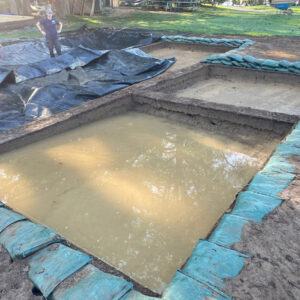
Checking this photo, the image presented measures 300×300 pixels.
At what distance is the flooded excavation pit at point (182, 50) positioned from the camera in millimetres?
8586

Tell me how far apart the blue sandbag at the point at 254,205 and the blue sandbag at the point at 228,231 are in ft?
0.26

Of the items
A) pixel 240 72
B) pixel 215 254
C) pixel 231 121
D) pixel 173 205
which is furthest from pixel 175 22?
pixel 215 254

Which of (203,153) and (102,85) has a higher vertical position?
(102,85)

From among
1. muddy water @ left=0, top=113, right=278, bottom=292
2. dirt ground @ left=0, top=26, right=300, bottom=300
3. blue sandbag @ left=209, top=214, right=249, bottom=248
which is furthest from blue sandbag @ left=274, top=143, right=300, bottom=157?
blue sandbag @ left=209, top=214, right=249, bottom=248

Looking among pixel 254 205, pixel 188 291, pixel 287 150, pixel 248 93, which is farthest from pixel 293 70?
pixel 188 291

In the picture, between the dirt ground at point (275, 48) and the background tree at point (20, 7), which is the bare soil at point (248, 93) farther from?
the background tree at point (20, 7)

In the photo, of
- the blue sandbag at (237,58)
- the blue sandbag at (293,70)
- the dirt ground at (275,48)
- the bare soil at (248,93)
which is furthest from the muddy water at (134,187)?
the dirt ground at (275,48)

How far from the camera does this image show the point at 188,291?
5.45 ft

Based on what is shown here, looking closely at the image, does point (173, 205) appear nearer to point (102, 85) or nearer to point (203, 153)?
point (203, 153)

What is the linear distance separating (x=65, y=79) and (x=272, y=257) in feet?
17.3

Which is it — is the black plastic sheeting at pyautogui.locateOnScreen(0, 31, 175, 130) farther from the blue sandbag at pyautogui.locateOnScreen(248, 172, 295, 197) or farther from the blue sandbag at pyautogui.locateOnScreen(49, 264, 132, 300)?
the blue sandbag at pyautogui.locateOnScreen(248, 172, 295, 197)

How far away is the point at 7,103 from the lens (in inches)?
193

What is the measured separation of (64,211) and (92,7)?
16.7 meters

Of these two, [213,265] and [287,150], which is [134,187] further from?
[287,150]
